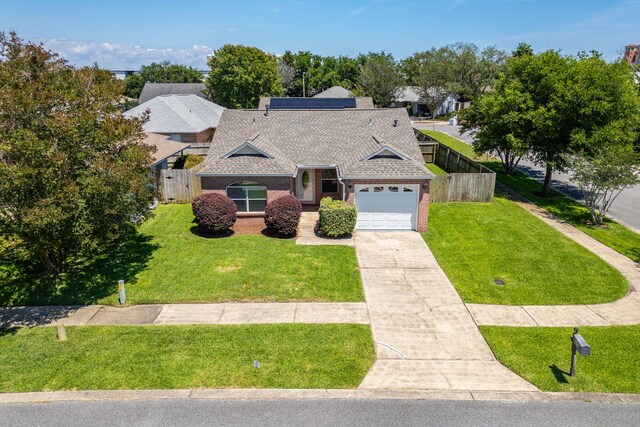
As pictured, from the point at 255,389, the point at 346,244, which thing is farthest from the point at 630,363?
the point at 346,244

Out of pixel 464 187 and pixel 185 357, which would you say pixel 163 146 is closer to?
pixel 464 187

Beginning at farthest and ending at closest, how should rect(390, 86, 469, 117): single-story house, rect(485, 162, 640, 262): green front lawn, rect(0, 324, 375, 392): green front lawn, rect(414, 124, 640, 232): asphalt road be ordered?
1. rect(390, 86, 469, 117): single-story house
2. rect(414, 124, 640, 232): asphalt road
3. rect(485, 162, 640, 262): green front lawn
4. rect(0, 324, 375, 392): green front lawn

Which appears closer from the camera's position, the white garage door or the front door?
the white garage door

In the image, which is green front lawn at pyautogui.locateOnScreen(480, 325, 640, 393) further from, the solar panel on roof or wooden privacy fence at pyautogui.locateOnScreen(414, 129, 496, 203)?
the solar panel on roof

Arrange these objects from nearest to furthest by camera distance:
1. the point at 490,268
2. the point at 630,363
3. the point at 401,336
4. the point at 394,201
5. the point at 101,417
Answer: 1. the point at 101,417
2. the point at 630,363
3. the point at 401,336
4. the point at 490,268
5. the point at 394,201

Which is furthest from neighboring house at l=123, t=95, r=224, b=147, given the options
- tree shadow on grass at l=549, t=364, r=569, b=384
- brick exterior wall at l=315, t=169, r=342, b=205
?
tree shadow on grass at l=549, t=364, r=569, b=384

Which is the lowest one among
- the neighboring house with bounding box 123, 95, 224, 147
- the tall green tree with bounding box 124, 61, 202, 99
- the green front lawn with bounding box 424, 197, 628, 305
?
the green front lawn with bounding box 424, 197, 628, 305

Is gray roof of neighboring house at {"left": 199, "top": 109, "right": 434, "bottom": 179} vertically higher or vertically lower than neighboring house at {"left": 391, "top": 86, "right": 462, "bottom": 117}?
lower

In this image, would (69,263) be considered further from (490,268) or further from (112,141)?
(490,268)
